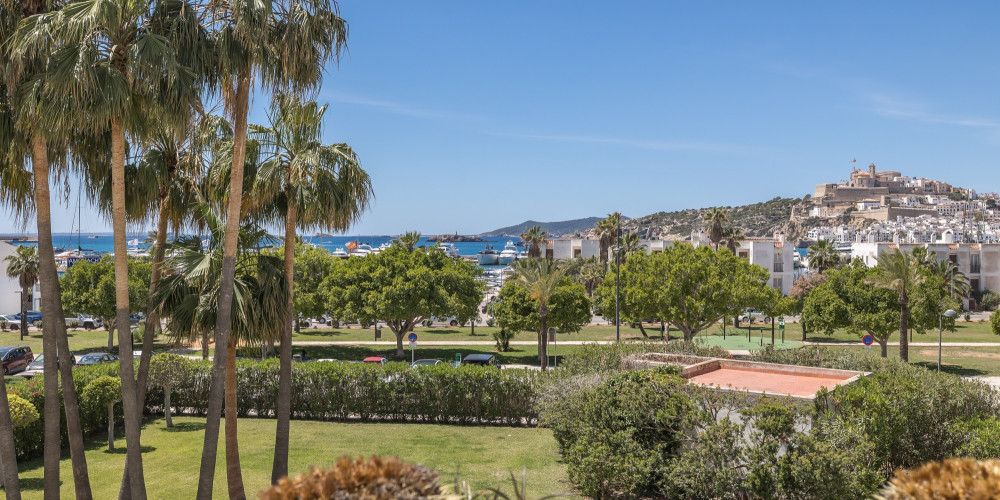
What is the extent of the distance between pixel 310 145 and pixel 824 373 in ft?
51.2

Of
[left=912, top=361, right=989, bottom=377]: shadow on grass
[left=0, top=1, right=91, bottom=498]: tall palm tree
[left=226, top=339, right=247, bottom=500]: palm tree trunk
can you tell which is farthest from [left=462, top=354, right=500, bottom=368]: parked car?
[left=0, top=1, right=91, bottom=498]: tall palm tree

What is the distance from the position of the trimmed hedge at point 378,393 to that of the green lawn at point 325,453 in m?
0.64

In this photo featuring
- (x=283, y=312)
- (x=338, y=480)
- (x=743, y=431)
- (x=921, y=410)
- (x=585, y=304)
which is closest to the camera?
(x=338, y=480)

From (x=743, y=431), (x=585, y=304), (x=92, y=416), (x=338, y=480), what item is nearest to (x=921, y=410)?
(x=743, y=431)

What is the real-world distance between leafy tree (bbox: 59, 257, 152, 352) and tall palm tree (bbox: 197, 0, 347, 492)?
32.2 m

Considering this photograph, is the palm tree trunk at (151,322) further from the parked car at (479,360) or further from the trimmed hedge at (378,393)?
the parked car at (479,360)

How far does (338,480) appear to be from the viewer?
11.5ft

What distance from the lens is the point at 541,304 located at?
36.3m

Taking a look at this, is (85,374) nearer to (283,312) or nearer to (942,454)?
(283,312)

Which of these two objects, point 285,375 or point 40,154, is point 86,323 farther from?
point 40,154

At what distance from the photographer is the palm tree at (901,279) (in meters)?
34.7

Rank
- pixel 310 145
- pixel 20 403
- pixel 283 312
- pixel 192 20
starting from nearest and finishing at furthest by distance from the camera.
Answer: pixel 192 20, pixel 283 312, pixel 310 145, pixel 20 403

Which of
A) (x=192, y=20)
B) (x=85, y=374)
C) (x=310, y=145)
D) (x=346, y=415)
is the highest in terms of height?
(x=192, y=20)

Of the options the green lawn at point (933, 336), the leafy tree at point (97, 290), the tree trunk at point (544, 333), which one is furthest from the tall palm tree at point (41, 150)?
the green lawn at point (933, 336)
